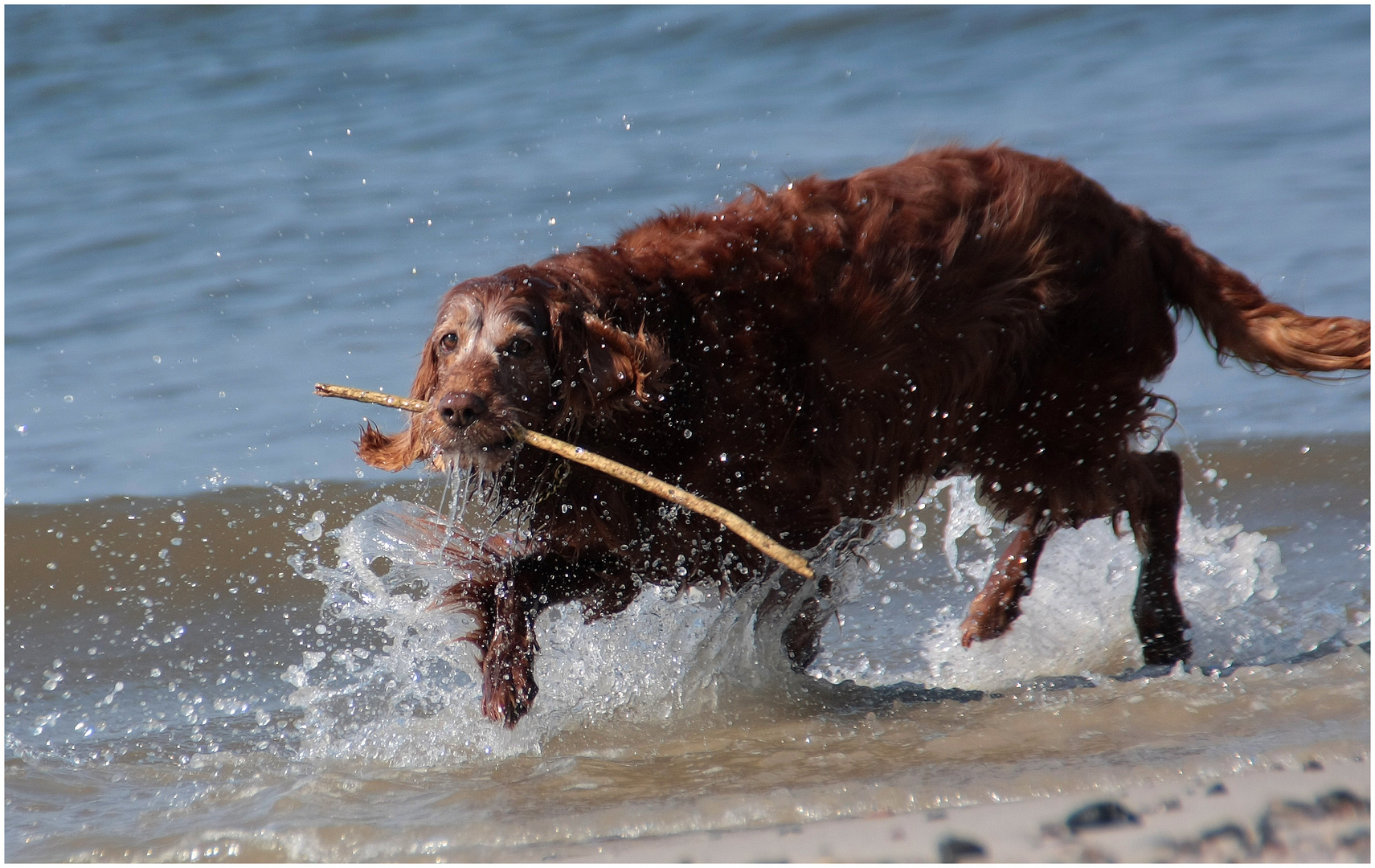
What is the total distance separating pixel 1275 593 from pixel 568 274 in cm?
246

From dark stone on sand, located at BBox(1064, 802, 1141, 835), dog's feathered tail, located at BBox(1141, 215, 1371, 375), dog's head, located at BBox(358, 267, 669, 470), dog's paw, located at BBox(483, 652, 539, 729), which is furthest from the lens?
dog's feathered tail, located at BBox(1141, 215, 1371, 375)

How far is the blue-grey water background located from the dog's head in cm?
A: 76

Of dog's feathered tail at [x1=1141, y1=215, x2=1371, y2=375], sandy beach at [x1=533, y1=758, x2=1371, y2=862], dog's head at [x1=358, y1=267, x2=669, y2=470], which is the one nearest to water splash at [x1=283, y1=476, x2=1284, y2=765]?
dog's head at [x1=358, y1=267, x2=669, y2=470]

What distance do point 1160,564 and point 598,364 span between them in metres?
1.93

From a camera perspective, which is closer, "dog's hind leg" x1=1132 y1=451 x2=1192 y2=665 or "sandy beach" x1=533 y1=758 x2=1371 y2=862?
"sandy beach" x1=533 y1=758 x2=1371 y2=862

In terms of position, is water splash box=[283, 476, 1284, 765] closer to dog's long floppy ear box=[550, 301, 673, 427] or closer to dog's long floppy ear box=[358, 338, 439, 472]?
dog's long floppy ear box=[358, 338, 439, 472]

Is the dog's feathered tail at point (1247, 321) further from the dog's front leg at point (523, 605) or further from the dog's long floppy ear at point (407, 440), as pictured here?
the dog's long floppy ear at point (407, 440)

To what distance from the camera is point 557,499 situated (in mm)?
3170

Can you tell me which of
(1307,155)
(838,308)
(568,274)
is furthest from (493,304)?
(1307,155)

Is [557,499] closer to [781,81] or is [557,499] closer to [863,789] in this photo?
[863,789]

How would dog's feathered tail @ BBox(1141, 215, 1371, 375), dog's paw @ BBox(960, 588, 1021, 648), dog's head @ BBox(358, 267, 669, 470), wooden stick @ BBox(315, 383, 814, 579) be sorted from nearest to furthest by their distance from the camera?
1. wooden stick @ BBox(315, 383, 814, 579)
2. dog's head @ BBox(358, 267, 669, 470)
3. dog's feathered tail @ BBox(1141, 215, 1371, 375)
4. dog's paw @ BBox(960, 588, 1021, 648)

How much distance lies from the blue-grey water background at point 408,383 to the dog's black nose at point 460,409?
81 centimetres

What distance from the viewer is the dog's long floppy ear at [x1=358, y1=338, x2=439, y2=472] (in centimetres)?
306

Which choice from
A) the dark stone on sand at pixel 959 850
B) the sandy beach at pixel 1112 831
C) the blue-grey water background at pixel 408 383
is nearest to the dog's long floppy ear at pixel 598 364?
the blue-grey water background at pixel 408 383
